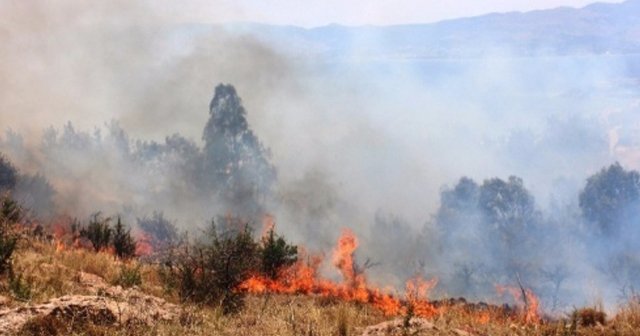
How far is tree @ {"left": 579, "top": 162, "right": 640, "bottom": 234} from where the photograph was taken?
318 feet

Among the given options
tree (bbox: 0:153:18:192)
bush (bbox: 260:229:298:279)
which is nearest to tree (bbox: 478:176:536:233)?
tree (bbox: 0:153:18:192)

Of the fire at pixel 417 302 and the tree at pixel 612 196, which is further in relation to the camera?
the tree at pixel 612 196

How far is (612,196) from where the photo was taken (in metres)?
97.9

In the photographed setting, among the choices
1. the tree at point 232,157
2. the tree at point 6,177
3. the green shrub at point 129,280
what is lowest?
the green shrub at point 129,280

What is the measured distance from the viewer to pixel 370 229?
146000 millimetres

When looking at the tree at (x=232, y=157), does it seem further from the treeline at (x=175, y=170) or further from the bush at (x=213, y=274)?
the bush at (x=213, y=274)

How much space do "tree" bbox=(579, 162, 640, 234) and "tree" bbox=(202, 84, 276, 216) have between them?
67222 millimetres

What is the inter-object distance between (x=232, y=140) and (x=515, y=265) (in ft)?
209

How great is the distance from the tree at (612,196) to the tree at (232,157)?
67.2 m

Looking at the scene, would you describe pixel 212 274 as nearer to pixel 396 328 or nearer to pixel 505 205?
pixel 396 328

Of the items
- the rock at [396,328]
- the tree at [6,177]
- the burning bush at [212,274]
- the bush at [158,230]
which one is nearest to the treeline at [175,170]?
the bush at [158,230]

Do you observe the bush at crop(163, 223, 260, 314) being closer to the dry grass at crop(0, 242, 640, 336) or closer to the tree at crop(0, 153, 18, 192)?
the dry grass at crop(0, 242, 640, 336)

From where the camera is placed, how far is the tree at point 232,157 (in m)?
113

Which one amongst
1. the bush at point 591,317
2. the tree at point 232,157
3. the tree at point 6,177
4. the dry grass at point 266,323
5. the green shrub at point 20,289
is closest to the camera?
the dry grass at point 266,323
